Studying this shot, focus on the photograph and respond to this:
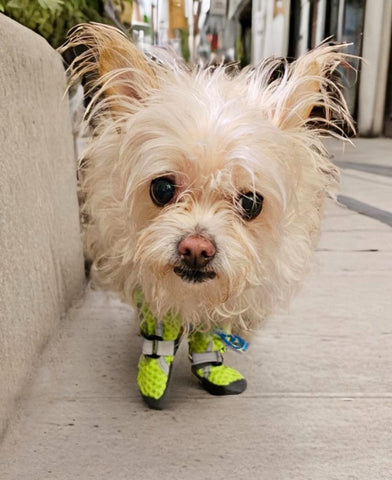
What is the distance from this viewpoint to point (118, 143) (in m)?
1.19

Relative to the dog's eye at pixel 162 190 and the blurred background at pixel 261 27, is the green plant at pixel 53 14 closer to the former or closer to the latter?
the blurred background at pixel 261 27

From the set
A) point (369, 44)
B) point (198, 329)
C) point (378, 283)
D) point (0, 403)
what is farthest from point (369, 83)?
point (0, 403)

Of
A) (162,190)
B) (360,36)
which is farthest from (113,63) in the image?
(360,36)

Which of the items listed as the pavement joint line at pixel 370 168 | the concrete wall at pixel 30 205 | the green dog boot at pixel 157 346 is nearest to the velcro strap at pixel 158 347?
the green dog boot at pixel 157 346

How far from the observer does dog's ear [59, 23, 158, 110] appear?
114cm

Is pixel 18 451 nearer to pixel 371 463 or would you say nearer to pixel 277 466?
pixel 277 466

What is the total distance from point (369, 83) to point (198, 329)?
5867 mm

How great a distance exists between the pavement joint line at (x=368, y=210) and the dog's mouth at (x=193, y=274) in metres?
1.99

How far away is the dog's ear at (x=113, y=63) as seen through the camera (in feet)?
3.74

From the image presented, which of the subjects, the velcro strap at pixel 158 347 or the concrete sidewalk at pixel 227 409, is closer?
the concrete sidewalk at pixel 227 409

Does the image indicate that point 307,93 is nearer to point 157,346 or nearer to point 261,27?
point 157,346

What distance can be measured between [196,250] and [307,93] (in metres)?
0.45

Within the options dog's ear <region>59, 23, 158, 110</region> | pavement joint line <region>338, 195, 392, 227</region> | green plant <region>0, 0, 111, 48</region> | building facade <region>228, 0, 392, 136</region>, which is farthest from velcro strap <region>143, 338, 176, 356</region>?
building facade <region>228, 0, 392, 136</region>

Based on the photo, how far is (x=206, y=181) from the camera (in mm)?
1072
